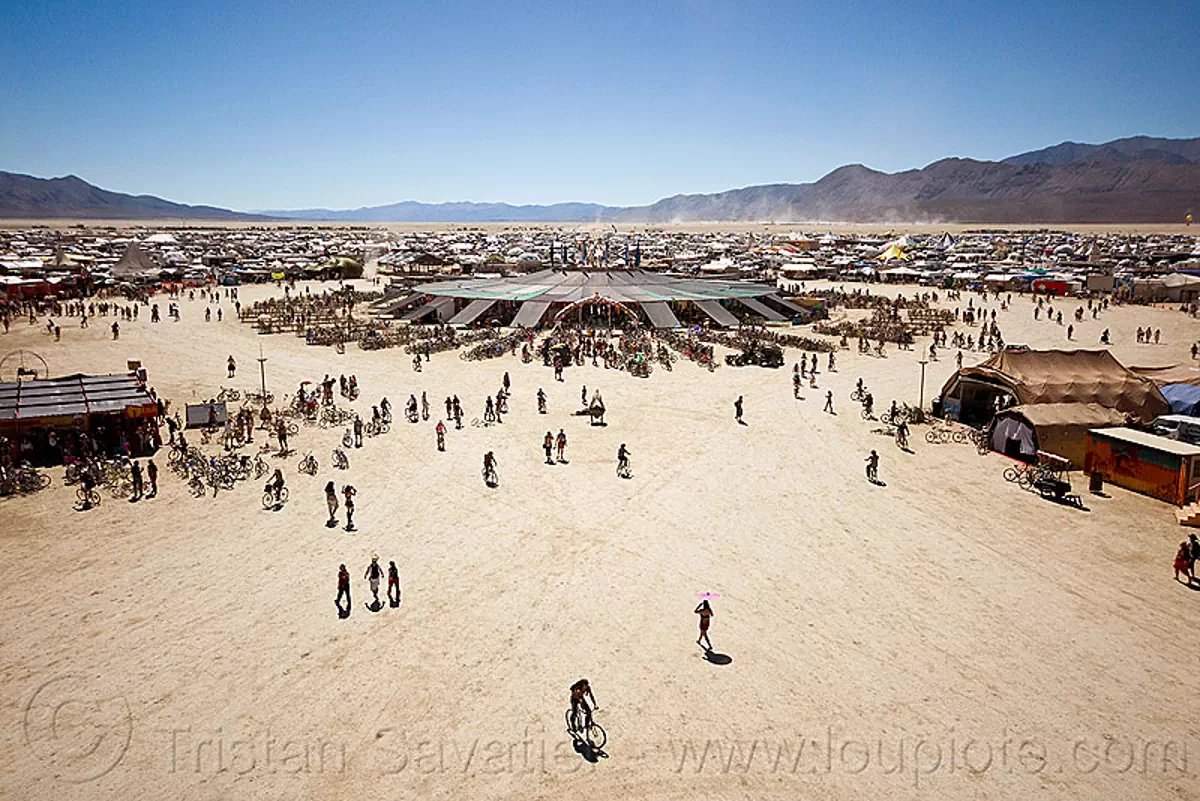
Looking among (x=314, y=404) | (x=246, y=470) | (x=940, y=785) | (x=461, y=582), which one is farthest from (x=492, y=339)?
(x=940, y=785)

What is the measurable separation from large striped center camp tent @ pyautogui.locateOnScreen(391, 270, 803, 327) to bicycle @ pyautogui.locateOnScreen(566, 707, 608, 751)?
102ft

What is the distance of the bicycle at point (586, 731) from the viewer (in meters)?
8.88

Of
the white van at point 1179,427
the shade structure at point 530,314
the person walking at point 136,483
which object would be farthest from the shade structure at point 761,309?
the person walking at point 136,483

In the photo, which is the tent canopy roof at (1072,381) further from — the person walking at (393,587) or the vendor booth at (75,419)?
the vendor booth at (75,419)

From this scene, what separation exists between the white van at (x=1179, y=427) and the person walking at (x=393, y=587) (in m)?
20.5

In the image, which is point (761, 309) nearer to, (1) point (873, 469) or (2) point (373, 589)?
(1) point (873, 469)

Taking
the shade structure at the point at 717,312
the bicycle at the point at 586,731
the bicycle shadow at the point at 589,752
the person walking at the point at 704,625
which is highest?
the shade structure at the point at 717,312

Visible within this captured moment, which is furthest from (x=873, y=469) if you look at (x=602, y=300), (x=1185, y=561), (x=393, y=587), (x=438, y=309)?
(x=438, y=309)

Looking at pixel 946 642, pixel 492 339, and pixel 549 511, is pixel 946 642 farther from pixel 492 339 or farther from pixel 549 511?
pixel 492 339

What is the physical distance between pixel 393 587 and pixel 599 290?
3297 cm

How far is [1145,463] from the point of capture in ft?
55.9

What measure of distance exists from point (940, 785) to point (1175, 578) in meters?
8.23

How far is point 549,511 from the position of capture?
15812 mm

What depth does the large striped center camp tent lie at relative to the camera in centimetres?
4009
